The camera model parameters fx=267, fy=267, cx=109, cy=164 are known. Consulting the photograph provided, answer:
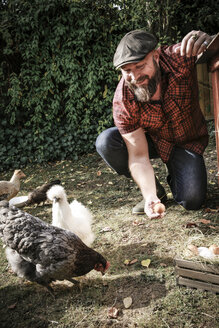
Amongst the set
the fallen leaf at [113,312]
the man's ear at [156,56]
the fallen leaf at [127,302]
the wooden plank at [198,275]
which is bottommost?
the fallen leaf at [127,302]

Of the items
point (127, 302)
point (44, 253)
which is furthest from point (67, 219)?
point (127, 302)

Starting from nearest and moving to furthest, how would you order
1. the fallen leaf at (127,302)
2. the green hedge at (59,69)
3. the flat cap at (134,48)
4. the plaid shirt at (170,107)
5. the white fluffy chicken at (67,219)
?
1. the fallen leaf at (127,302)
2. the flat cap at (134,48)
3. the plaid shirt at (170,107)
4. the white fluffy chicken at (67,219)
5. the green hedge at (59,69)

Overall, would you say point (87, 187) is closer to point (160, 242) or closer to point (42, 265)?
point (160, 242)

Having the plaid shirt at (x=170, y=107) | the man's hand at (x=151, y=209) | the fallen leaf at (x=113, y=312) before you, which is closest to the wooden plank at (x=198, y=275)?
the man's hand at (x=151, y=209)

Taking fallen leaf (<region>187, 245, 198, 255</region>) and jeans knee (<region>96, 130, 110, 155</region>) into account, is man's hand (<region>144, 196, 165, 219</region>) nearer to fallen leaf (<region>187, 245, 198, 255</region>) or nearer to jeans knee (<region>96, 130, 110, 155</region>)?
fallen leaf (<region>187, 245, 198, 255</region>)

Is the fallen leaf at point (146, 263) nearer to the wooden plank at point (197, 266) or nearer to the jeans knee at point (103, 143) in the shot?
the wooden plank at point (197, 266)

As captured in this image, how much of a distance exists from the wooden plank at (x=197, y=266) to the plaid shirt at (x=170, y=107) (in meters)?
1.33

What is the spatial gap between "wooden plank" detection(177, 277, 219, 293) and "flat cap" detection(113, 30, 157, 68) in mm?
1695

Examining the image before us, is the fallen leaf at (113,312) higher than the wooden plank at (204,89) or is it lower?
lower

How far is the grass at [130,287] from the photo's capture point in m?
1.77

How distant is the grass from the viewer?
5.80 ft

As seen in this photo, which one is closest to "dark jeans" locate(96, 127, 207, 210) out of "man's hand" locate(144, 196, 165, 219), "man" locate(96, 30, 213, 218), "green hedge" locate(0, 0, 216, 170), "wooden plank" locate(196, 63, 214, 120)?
"man" locate(96, 30, 213, 218)

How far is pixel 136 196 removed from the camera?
3.77 meters

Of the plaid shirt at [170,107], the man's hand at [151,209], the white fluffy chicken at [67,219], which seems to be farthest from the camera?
the white fluffy chicken at [67,219]
